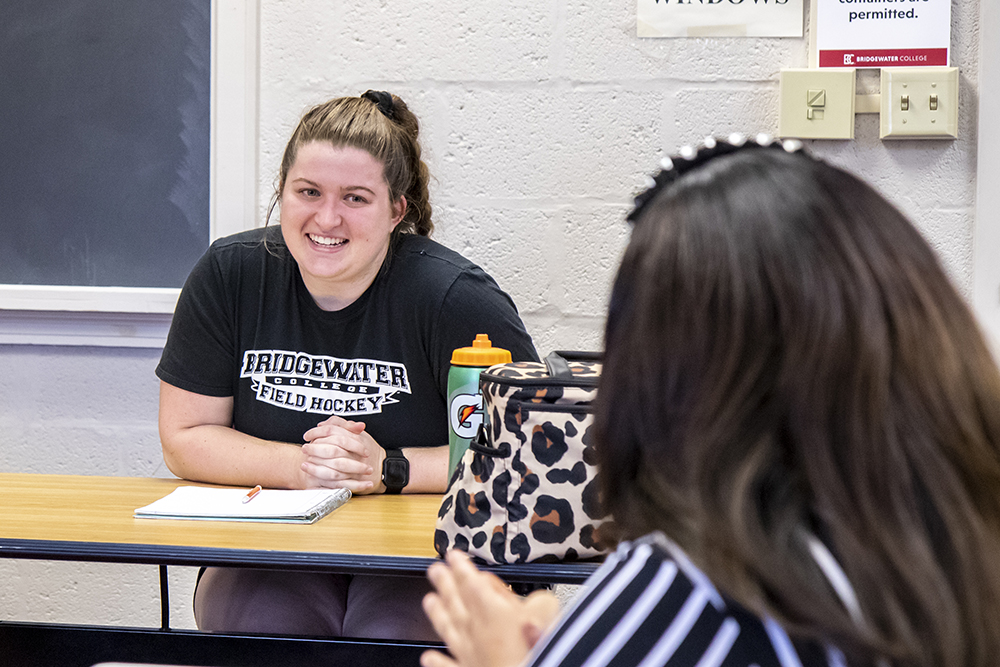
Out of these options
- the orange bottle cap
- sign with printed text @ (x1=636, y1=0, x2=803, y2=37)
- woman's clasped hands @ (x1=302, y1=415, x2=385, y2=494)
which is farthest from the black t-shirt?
sign with printed text @ (x1=636, y1=0, x2=803, y2=37)

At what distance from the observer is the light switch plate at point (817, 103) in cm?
179

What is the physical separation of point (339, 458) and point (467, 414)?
0.26m

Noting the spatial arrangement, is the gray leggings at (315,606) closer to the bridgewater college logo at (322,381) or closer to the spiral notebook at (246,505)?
the spiral notebook at (246,505)

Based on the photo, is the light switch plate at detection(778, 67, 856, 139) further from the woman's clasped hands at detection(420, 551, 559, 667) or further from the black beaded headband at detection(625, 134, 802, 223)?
the woman's clasped hands at detection(420, 551, 559, 667)

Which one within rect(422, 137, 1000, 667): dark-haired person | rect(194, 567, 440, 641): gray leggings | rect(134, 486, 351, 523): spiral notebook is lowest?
rect(194, 567, 440, 641): gray leggings

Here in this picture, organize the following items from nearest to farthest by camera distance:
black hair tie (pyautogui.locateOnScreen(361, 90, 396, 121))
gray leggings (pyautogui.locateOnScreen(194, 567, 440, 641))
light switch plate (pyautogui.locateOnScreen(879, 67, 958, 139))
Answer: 1. gray leggings (pyautogui.locateOnScreen(194, 567, 440, 641))
2. black hair tie (pyautogui.locateOnScreen(361, 90, 396, 121))
3. light switch plate (pyautogui.locateOnScreen(879, 67, 958, 139))

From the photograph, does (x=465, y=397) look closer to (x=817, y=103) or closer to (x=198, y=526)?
(x=198, y=526)

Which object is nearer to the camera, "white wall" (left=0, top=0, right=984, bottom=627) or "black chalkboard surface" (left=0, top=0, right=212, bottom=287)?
"white wall" (left=0, top=0, right=984, bottom=627)

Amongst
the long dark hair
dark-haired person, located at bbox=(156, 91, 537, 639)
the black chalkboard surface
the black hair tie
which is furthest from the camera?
the black chalkboard surface

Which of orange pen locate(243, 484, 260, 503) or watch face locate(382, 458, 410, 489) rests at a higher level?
watch face locate(382, 458, 410, 489)

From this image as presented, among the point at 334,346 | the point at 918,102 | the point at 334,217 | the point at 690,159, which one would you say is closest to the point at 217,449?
the point at 334,346

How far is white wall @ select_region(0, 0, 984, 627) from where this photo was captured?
6.06ft

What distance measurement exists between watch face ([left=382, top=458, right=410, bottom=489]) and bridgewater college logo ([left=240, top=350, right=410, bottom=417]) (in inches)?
4.5

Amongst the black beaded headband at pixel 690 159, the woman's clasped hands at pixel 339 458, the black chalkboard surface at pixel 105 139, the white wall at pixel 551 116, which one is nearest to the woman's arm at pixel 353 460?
the woman's clasped hands at pixel 339 458
